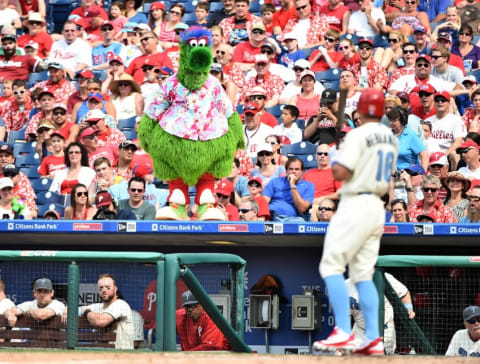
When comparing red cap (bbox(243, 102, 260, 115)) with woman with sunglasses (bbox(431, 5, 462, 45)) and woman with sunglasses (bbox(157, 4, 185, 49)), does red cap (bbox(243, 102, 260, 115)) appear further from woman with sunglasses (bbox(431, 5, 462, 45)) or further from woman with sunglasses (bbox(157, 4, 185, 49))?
woman with sunglasses (bbox(157, 4, 185, 49))

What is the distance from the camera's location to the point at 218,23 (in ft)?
46.2

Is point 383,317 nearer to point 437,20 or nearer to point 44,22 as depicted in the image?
point 437,20

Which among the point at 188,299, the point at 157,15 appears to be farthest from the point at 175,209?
the point at 157,15

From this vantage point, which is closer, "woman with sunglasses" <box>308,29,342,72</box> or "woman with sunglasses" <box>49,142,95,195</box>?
"woman with sunglasses" <box>49,142,95,195</box>

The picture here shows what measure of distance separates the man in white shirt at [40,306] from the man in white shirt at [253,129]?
419 centimetres

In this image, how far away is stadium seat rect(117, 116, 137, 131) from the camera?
39.4ft

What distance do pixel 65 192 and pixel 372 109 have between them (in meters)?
5.65

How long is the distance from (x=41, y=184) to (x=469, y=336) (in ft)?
17.8

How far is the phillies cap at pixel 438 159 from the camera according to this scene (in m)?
10.1

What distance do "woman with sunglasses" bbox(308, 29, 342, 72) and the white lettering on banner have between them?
5954 millimetres

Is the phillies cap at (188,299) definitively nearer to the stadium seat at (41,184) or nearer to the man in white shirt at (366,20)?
the stadium seat at (41,184)

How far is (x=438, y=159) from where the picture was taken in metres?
10.2

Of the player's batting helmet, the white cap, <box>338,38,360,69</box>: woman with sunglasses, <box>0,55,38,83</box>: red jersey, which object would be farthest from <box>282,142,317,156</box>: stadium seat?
the player's batting helmet

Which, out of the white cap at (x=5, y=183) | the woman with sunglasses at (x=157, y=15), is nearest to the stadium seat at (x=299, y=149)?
the white cap at (x=5, y=183)
